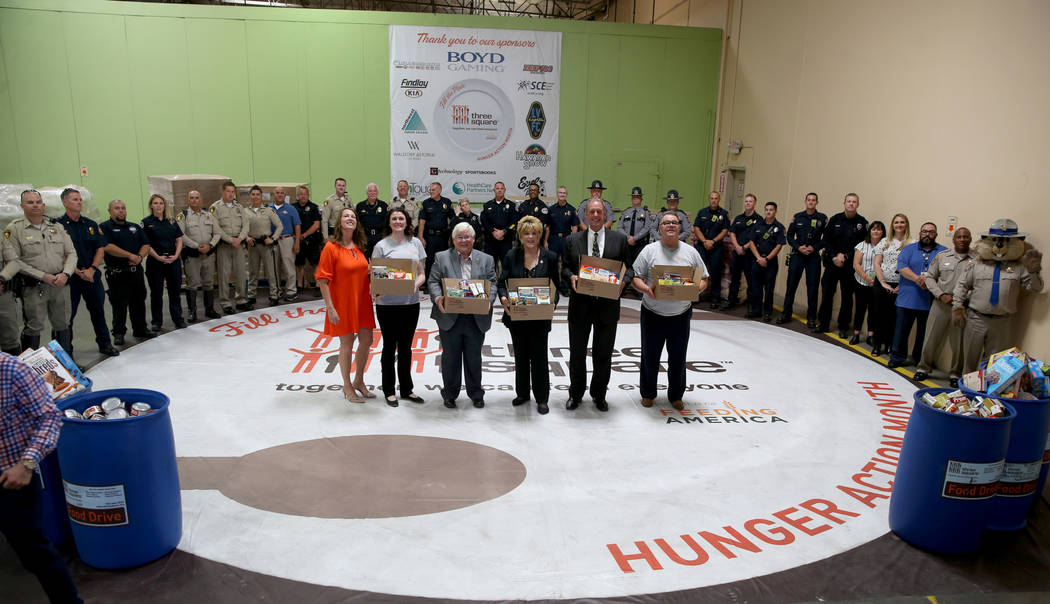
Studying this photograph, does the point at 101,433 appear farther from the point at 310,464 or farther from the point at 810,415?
the point at 810,415

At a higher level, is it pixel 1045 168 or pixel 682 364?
pixel 1045 168

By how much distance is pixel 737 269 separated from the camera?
439 inches

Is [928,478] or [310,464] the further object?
[310,464]

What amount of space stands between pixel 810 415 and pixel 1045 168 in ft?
11.9

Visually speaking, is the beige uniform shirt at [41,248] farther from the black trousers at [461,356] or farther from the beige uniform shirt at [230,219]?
the black trousers at [461,356]

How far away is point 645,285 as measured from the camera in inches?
246

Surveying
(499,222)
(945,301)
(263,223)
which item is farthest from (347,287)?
(945,301)

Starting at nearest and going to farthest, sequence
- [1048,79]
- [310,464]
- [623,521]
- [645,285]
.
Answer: [623,521] → [310,464] → [645,285] → [1048,79]

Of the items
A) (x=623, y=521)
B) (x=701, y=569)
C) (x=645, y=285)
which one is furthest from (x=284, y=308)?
(x=701, y=569)

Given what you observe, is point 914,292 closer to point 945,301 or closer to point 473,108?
point 945,301

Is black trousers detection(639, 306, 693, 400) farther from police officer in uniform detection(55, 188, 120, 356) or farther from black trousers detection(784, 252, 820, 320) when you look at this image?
police officer in uniform detection(55, 188, 120, 356)

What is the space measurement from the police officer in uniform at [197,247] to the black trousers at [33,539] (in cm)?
702

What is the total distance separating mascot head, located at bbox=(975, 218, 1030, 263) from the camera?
6.88 meters

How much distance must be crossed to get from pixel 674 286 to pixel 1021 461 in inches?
112
